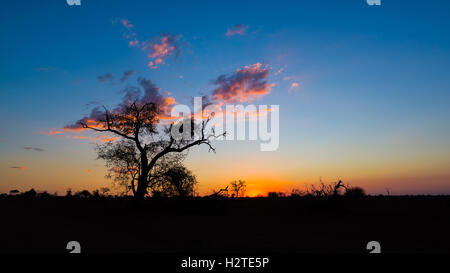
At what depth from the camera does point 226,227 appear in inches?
560

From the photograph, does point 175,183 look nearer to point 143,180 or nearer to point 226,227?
point 143,180

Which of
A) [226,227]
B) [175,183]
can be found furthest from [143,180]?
[226,227]

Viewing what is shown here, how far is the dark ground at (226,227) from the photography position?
10844 millimetres

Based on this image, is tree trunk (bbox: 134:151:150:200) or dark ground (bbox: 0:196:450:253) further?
tree trunk (bbox: 134:151:150:200)

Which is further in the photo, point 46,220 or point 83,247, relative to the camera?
point 46,220

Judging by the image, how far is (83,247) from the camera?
10672 mm

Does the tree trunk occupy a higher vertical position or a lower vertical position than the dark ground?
higher

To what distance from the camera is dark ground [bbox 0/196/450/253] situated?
10844mm

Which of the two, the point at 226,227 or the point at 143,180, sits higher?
the point at 143,180

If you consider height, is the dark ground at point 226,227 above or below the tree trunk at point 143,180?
below

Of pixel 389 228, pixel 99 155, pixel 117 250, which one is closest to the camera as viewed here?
pixel 117 250

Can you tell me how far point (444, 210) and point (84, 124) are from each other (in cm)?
2377
